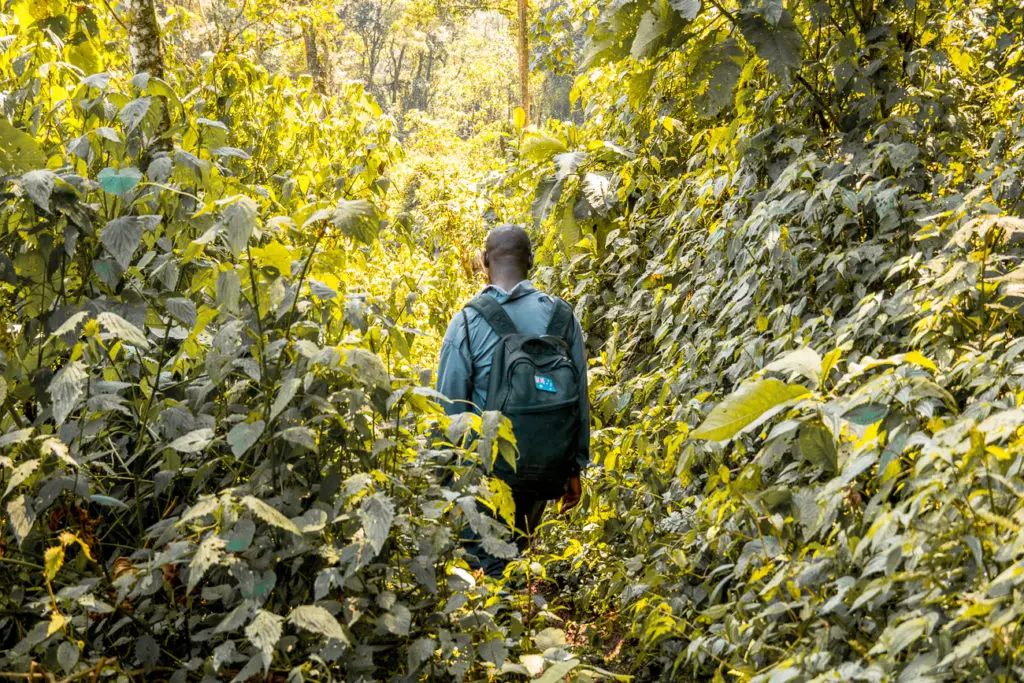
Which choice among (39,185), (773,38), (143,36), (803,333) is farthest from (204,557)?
(143,36)

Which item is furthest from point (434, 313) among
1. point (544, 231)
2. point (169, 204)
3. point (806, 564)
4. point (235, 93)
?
point (806, 564)

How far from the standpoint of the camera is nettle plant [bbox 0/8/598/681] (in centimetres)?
186

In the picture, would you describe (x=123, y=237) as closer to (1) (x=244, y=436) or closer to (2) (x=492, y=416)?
(1) (x=244, y=436)

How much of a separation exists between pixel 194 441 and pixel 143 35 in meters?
2.93

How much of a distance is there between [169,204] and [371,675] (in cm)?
139

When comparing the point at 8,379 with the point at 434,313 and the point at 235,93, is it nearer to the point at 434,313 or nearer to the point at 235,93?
the point at 235,93

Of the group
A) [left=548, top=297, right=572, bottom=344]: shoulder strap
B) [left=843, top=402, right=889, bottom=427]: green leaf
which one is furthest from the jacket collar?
[left=843, top=402, right=889, bottom=427]: green leaf

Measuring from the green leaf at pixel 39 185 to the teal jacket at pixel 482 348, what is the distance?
1647 mm

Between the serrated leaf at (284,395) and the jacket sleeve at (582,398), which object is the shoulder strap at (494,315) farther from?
the serrated leaf at (284,395)

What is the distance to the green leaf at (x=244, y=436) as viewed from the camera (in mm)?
1839

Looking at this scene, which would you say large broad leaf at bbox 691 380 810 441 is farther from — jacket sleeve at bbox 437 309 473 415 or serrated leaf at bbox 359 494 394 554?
jacket sleeve at bbox 437 309 473 415

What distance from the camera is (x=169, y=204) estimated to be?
8.32 feet

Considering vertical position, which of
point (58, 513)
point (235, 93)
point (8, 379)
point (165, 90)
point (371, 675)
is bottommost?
point (371, 675)

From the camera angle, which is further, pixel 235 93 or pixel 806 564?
pixel 235 93
